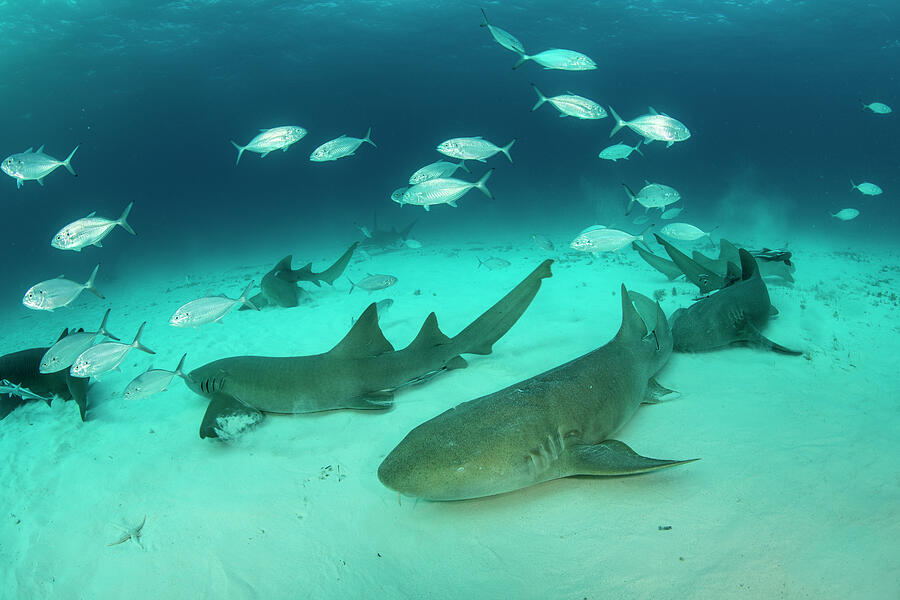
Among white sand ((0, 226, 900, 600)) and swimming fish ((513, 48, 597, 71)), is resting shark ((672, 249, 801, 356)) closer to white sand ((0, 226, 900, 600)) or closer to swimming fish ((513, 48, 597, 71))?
white sand ((0, 226, 900, 600))

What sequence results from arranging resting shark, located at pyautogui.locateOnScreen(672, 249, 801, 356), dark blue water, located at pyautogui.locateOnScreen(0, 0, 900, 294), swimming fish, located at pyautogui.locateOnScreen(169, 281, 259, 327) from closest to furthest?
1. resting shark, located at pyautogui.locateOnScreen(672, 249, 801, 356)
2. swimming fish, located at pyautogui.locateOnScreen(169, 281, 259, 327)
3. dark blue water, located at pyautogui.locateOnScreen(0, 0, 900, 294)

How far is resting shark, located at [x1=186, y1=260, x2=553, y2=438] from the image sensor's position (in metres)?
4.68

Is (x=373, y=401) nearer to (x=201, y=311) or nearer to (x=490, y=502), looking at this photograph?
(x=490, y=502)

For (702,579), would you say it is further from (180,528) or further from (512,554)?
(180,528)

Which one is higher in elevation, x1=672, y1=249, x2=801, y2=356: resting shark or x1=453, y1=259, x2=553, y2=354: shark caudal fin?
x1=453, y1=259, x2=553, y2=354: shark caudal fin

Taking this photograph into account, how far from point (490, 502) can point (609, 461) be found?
36.9 inches

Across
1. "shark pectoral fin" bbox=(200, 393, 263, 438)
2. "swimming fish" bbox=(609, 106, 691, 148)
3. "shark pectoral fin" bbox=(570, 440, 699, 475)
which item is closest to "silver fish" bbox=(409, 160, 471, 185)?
"swimming fish" bbox=(609, 106, 691, 148)

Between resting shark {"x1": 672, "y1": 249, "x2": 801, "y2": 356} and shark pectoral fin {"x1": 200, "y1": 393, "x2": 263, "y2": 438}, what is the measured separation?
552cm

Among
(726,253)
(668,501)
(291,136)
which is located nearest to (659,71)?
(726,253)

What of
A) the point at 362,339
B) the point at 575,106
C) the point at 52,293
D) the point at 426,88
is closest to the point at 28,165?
the point at 52,293

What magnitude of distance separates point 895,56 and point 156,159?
136m

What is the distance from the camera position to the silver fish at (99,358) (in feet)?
15.8

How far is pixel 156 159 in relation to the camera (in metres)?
101

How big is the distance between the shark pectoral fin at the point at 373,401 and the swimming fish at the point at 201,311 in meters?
2.27
